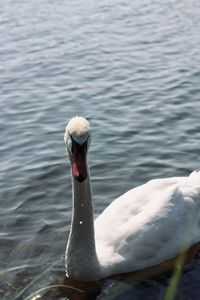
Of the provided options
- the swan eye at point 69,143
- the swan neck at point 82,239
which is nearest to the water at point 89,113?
the swan neck at point 82,239

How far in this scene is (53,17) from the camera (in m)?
25.5

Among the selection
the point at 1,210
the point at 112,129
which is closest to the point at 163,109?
the point at 112,129

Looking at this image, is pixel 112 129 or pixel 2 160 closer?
pixel 2 160

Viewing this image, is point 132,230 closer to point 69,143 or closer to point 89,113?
point 69,143

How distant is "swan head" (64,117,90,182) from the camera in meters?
7.39

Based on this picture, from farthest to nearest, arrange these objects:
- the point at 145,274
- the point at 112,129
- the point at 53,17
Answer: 1. the point at 53,17
2. the point at 112,129
3. the point at 145,274

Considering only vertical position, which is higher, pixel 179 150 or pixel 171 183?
pixel 171 183

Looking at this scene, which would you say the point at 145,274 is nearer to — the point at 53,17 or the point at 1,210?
the point at 1,210

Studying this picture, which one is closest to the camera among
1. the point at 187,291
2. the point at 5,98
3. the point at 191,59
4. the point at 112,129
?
the point at 187,291

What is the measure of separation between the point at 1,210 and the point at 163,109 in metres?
5.39

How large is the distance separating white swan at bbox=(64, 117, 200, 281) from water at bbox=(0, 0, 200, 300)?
1.08ft

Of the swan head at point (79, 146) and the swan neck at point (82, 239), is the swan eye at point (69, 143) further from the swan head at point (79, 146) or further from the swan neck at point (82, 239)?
the swan neck at point (82, 239)

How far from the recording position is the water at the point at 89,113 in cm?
972

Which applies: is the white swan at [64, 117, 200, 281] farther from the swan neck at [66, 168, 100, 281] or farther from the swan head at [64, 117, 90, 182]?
the swan head at [64, 117, 90, 182]
